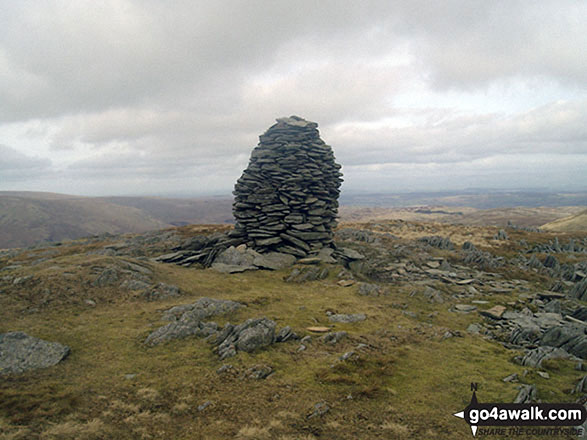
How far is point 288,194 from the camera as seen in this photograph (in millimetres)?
28156

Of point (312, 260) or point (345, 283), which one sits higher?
point (312, 260)

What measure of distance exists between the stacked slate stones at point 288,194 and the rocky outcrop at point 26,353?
17.6 meters

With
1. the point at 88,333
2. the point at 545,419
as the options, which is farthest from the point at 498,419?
the point at 88,333

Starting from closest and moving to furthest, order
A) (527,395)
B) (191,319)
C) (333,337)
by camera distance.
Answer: (527,395) → (333,337) → (191,319)

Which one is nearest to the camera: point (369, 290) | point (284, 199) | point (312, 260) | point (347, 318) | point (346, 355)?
point (346, 355)

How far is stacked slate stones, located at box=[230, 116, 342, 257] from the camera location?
2798 centimetres

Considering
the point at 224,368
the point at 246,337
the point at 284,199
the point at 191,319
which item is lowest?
the point at 224,368

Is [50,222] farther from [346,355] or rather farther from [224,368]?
[346,355]

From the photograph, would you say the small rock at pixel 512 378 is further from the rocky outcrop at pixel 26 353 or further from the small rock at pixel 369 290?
the rocky outcrop at pixel 26 353

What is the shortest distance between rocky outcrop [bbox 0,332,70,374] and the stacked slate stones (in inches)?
693

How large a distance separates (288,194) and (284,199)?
633 mm

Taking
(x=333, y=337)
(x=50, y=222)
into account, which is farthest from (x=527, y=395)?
(x=50, y=222)

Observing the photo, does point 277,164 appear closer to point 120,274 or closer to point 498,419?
point 120,274

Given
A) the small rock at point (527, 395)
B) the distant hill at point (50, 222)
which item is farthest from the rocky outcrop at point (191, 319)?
the distant hill at point (50, 222)
